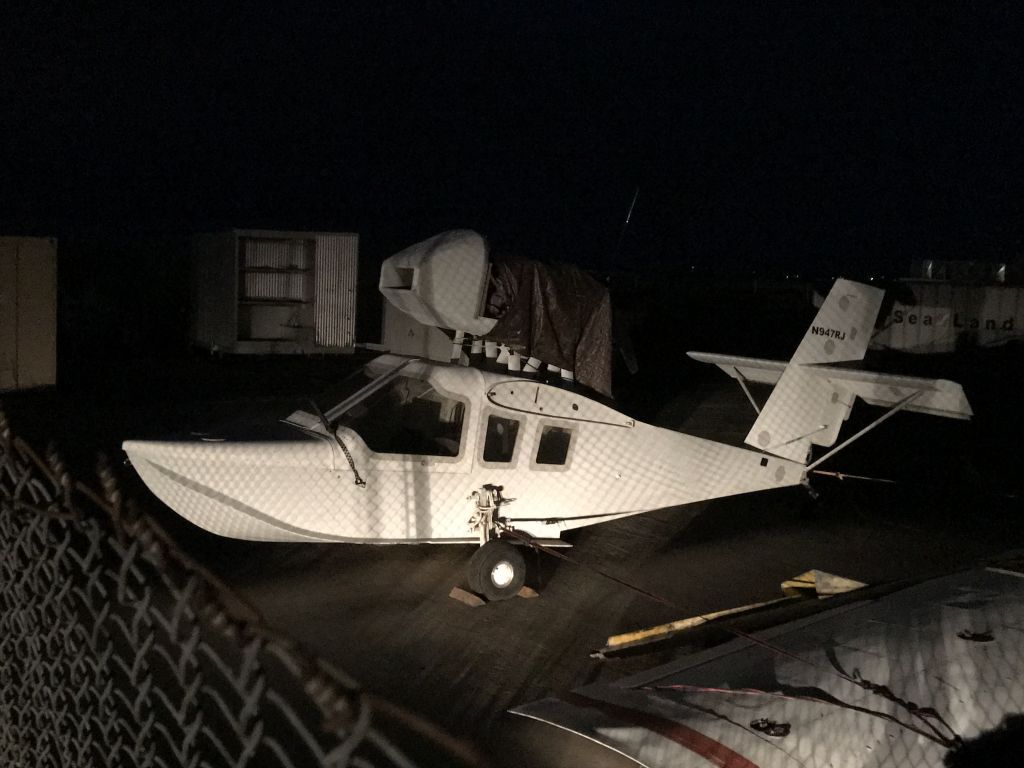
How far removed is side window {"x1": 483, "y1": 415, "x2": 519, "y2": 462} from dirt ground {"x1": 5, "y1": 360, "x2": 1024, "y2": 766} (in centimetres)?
121

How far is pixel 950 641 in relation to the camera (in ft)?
15.7

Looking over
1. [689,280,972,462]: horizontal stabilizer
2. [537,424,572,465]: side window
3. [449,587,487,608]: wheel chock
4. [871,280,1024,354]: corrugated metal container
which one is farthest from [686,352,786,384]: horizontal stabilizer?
[871,280,1024,354]: corrugated metal container

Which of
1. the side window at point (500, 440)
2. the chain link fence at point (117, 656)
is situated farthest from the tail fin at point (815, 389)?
the chain link fence at point (117, 656)

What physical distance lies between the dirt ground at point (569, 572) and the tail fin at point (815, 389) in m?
1.33

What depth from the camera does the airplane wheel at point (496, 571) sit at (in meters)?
7.75

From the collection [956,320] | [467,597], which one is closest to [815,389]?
[467,597]

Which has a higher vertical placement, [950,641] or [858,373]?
[858,373]

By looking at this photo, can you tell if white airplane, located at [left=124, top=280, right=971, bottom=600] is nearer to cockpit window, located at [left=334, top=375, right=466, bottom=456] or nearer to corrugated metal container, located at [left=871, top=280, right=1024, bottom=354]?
cockpit window, located at [left=334, top=375, right=466, bottom=456]

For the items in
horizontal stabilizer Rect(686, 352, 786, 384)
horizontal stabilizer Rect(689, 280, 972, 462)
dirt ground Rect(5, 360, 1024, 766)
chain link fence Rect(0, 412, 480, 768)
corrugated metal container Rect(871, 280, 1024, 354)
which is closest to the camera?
chain link fence Rect(0, 412, 480, 768)

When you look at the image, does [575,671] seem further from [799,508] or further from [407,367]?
[799,508]

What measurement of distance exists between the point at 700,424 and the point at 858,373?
5336mm

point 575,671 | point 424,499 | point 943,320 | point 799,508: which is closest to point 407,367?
point 424,499

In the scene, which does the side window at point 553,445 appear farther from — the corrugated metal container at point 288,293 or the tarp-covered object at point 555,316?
the corrugated metal container at point 288,293

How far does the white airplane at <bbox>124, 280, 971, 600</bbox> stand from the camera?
7.29 m
